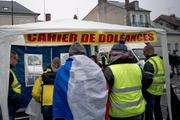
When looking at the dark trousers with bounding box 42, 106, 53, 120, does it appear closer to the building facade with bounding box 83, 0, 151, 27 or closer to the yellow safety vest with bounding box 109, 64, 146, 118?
the yellow safety vest with bounding box 109, 64, 146, 118

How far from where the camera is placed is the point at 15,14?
45.1m

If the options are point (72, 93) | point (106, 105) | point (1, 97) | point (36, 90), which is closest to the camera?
point (72, 93)

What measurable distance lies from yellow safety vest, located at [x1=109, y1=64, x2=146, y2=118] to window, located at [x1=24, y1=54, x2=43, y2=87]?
3.98 metres

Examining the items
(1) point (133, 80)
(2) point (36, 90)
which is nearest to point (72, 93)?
(1) point (133, 80)

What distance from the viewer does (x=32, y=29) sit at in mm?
5820

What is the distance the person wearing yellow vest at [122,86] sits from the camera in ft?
14.7

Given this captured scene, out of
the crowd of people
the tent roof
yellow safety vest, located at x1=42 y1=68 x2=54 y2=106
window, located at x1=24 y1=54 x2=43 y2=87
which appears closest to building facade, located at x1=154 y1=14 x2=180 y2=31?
window, located at x1=24 y1=54 x2=43 y2=87

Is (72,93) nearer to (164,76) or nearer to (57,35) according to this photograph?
(57,35)

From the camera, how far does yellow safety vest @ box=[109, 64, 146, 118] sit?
4488 millimetres

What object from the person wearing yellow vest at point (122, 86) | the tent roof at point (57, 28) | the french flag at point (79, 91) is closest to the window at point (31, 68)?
the tent roof at point (57, 28)

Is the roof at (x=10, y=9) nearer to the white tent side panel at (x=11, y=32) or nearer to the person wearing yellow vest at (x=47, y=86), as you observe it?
the white tent side panel at (x=11, y=32)

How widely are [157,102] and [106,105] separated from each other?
9.69 feet

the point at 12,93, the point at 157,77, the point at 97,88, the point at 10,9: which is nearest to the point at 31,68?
the point at 12,93

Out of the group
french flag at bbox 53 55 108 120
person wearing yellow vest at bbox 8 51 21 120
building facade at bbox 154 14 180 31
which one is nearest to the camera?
french flag at bbox 53 55 108 120
